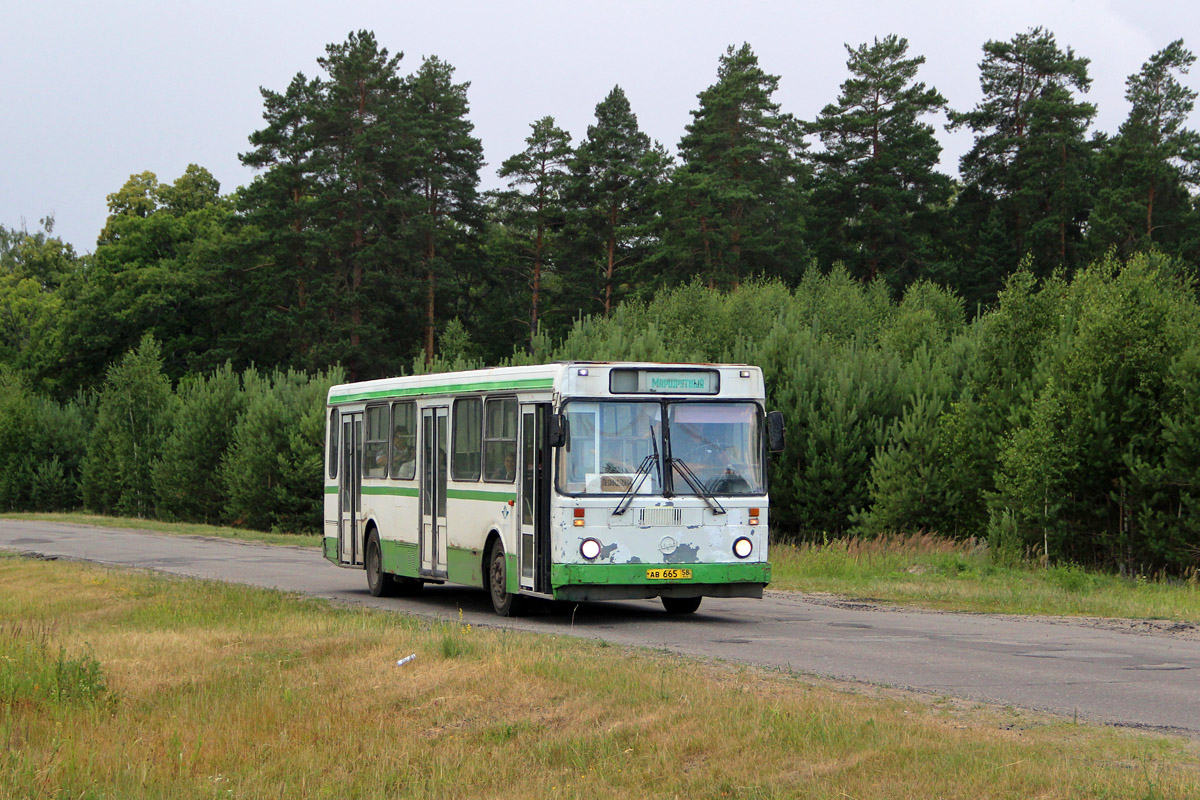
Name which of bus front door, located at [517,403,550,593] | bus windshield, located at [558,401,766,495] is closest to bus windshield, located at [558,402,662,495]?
bus windshield, located at [558,401,766,495]

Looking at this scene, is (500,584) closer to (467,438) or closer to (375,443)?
(467,438)

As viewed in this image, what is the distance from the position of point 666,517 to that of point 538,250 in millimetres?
57819

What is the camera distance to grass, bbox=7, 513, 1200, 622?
1972 cm

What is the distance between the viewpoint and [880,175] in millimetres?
66625

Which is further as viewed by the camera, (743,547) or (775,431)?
(743,547)

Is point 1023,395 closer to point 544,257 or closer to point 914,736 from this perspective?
point 914,736

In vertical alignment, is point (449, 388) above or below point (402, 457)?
above

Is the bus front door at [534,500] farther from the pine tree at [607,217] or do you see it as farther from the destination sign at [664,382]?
the pine tree at [607,217]

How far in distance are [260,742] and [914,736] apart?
4.48 meters

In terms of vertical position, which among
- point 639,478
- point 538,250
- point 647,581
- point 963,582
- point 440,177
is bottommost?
point 963,582

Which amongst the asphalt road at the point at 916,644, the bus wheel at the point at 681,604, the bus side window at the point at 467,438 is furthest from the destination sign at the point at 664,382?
the bus wheel at the point at 681,604

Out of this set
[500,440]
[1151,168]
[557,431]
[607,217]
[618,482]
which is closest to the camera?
[557,431]

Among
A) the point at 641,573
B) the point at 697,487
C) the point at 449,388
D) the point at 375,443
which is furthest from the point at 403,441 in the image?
the point at 697,487

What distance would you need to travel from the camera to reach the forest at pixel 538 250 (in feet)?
180
